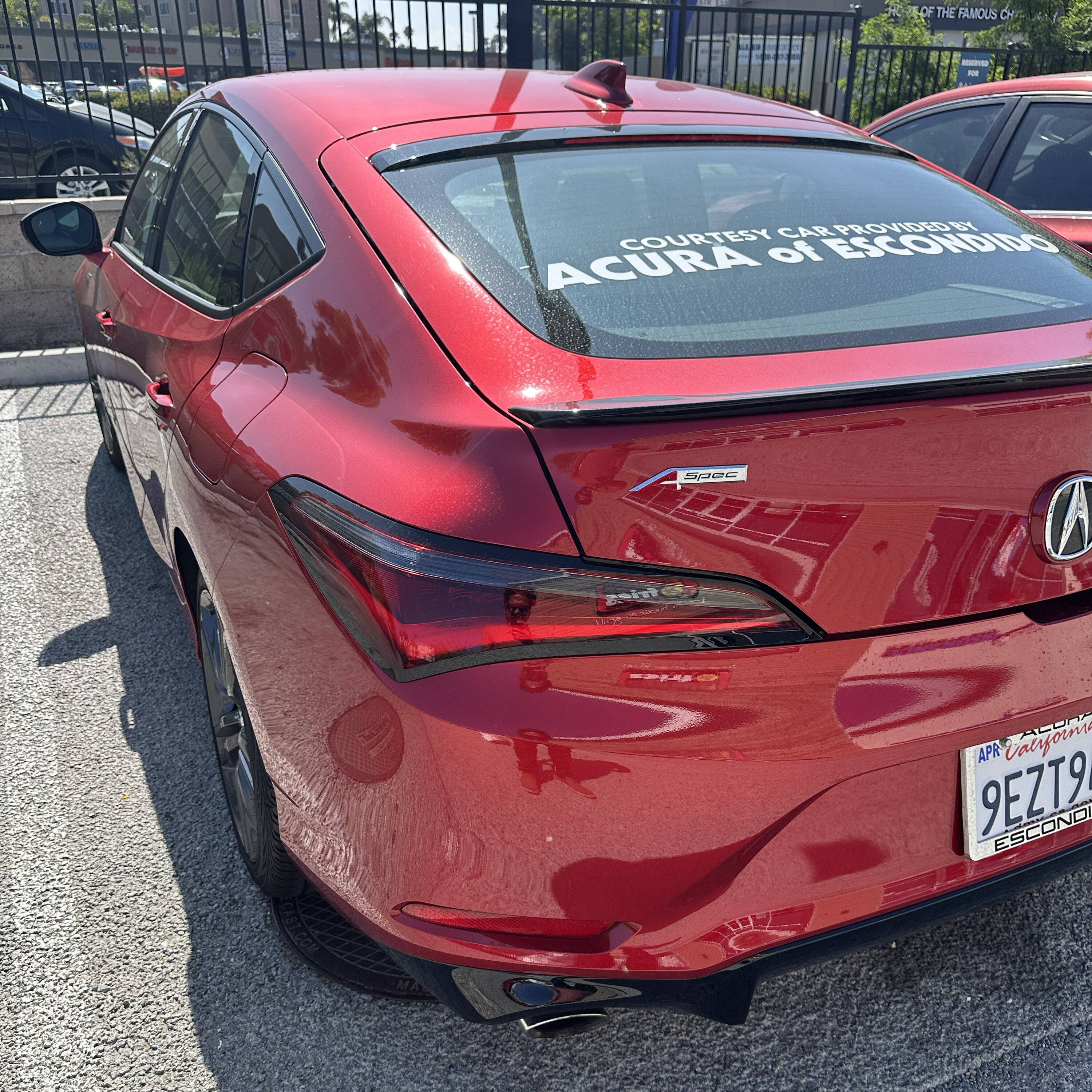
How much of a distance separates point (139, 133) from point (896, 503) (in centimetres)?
747

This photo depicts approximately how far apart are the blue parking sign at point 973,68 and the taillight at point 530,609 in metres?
11.0

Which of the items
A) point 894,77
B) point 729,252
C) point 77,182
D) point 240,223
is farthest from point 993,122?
point 894,77

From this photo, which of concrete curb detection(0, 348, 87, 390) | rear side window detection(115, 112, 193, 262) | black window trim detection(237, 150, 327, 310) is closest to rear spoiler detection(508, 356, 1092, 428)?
black window trim detection(237, 150, 327, 310)

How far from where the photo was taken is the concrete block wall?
6.82m

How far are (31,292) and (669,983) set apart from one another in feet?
22.6

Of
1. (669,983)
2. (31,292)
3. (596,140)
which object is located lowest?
(31,292)

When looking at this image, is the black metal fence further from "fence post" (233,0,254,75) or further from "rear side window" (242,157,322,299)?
"rear side window" (242,157,322,299)

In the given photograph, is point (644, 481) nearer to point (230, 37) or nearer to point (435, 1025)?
point (435, 1025)

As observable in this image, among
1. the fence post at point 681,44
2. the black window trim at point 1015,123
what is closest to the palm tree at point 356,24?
the fence post at point 681,44

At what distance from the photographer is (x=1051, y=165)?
4.21 metres

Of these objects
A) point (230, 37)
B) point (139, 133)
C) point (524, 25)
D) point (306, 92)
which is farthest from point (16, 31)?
point (306, 92)

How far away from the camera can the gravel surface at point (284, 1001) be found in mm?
1874

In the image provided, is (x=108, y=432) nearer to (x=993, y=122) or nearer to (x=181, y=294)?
(x=181, y=294)

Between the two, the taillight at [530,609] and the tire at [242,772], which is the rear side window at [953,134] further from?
the taillight at [530,609]
